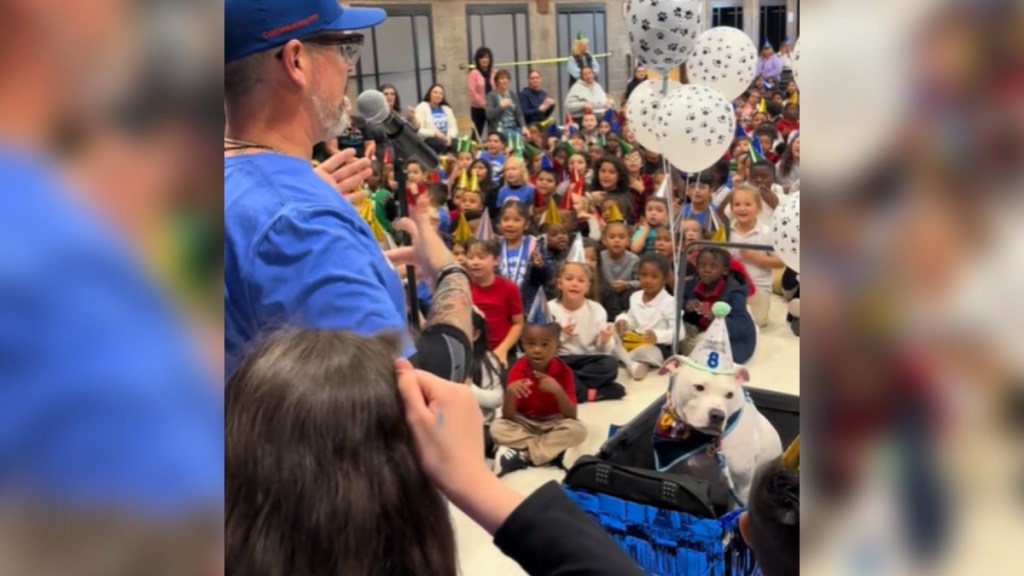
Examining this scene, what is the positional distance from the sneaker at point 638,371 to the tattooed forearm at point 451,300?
2.59m

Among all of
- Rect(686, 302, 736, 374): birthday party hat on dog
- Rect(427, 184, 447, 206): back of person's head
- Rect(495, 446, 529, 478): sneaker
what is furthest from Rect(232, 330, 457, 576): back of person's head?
Rect(427, 184, 447, 206): back of person's head

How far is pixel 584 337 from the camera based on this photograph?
12.0ft

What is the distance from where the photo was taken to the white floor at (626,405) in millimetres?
2332

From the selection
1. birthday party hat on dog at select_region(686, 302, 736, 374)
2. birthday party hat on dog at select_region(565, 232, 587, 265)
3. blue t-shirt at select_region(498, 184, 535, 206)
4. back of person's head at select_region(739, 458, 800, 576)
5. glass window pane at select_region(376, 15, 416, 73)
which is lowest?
birthday party hat on dog at select_region(565, 232, 587, 265)

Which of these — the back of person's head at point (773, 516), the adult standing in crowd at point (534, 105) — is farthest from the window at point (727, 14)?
the back of person's head at point (773, 516)

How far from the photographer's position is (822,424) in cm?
32

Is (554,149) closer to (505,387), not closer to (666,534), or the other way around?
(505,387)

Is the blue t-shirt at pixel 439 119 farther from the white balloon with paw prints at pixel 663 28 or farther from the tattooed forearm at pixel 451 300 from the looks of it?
the tattooed forearm at pixel 451 300

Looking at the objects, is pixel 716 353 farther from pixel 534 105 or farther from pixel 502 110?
pixel 534 105

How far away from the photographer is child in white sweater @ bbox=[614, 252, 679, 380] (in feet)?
12.5

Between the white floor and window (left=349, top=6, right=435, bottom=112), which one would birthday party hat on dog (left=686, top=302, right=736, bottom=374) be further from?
window (left=349, top=6, right=435, bottom=112)

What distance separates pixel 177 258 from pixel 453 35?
1040cm

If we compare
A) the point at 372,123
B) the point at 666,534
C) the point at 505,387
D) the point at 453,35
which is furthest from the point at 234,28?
the point at 453,35

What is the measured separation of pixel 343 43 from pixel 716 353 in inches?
59.2
